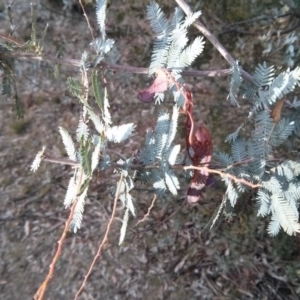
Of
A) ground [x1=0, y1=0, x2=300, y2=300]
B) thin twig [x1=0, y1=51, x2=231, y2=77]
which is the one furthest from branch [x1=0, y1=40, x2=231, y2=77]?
ground [x1=0, y1=0, x2=300, y2=300]

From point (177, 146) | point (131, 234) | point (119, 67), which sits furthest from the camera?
point (131, 234)

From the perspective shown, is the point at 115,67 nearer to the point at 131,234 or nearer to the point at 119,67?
the point at 119,67

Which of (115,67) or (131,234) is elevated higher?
(115,67)

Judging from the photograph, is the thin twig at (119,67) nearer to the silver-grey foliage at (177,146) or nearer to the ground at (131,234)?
the silver-grey foliage at (177,146)

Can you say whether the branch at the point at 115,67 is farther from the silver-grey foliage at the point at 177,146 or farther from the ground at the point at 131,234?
the ground at the point at 131,234

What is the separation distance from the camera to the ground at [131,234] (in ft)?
7.80

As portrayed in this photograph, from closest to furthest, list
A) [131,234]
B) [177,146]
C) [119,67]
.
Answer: [177,146] → [119,67] → [131,234]

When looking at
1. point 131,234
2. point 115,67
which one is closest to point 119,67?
point 115,67

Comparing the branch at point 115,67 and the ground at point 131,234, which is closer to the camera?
the branch at point 115,67

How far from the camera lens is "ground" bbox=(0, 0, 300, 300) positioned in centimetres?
238

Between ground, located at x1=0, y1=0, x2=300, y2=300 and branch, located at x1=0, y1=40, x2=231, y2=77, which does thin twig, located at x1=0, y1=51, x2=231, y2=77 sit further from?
ground, located at x1=0, y1=0, x2=300, y2=300

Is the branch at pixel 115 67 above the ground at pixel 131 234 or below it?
above

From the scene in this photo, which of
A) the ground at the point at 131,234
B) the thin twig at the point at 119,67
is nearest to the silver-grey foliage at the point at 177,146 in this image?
the thin twig at the point at 119,67

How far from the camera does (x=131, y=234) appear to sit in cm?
256
